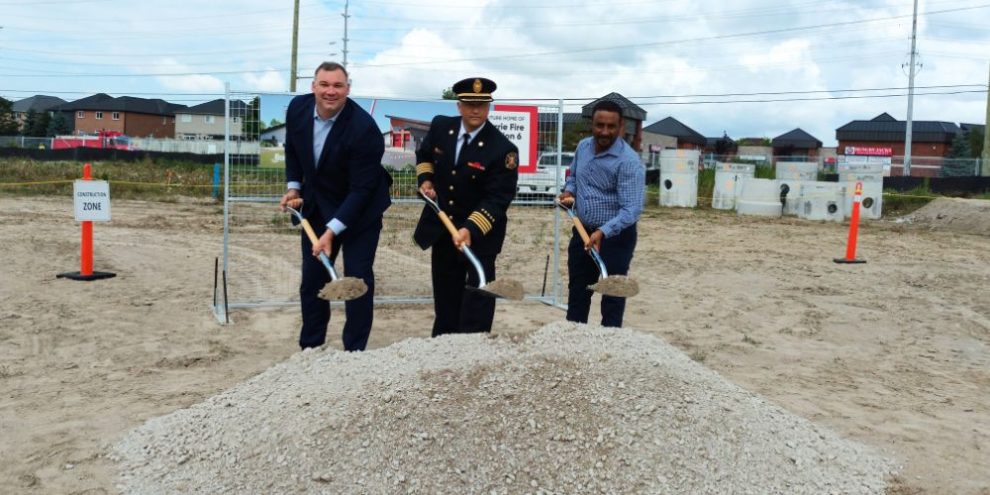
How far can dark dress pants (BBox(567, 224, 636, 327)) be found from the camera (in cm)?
479

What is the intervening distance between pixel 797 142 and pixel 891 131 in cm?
1091

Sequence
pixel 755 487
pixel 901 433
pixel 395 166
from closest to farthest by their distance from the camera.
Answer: pixel 755 487 → pixel 901 433 → pixel 395 166

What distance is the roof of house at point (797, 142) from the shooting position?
71.9 m

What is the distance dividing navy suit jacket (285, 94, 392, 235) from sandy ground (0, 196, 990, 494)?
49.9 inches

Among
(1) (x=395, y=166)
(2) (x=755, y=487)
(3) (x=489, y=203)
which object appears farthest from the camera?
(1) (x=395, y=166)

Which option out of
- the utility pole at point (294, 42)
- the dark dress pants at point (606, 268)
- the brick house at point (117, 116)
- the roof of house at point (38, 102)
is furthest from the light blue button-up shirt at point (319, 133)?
the roof of house at point (38, 102)

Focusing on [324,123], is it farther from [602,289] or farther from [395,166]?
[395,166]

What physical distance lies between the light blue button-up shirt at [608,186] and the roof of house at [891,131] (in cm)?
6444

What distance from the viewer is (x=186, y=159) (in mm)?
34531

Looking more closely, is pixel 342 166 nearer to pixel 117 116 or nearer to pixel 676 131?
pixel 676 131

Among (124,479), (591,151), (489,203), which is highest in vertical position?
A: (591,151)

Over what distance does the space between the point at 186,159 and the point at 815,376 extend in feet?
109

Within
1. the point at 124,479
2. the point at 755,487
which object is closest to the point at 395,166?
the point at 124,479

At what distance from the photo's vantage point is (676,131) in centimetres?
7375
